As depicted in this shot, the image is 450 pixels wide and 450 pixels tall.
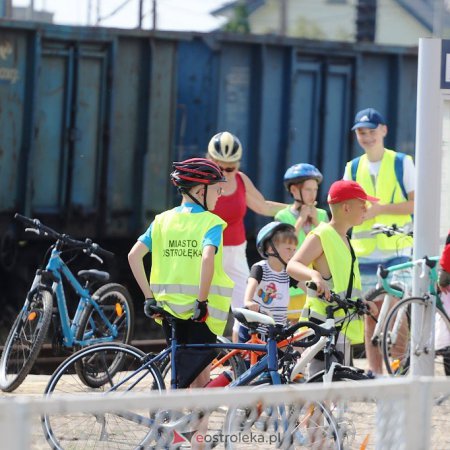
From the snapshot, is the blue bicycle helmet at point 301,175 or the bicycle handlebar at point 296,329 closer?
the bicycle handlebar at point 296,329

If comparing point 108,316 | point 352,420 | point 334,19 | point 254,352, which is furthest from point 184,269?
point 334,19

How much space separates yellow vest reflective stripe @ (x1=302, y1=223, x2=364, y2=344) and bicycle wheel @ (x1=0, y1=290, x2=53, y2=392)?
225 centimetres

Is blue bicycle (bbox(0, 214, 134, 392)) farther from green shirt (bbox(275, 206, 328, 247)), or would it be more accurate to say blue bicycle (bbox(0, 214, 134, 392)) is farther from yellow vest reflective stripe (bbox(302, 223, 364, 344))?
yellow vest reflective stripe (bbox(302, 223, 364, 344))

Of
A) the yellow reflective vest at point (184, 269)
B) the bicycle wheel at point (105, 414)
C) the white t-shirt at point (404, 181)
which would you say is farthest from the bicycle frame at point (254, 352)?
the white t-shirt at point (404, 181)

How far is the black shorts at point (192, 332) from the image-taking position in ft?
20.0

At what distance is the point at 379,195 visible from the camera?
29.6 ft

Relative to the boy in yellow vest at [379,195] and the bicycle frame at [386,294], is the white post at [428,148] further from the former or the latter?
the boy in yellow vest at [379,195]

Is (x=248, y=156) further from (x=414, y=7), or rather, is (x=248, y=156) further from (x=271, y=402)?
(x=414, y=7)

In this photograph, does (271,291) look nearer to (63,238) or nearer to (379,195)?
(63,238)

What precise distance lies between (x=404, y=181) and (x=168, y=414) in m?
5.27

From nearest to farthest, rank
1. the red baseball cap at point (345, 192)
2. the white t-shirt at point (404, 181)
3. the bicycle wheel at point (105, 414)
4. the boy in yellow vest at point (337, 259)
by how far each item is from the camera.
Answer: the bicycle wheel at point (105, 414) < the boy in yellow vest at point (337, 259) < the red baseball cap at point (345, 192) < the white t-shirt at point (404, 181)

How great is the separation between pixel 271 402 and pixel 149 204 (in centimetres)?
1036

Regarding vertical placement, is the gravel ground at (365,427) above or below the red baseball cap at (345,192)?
below

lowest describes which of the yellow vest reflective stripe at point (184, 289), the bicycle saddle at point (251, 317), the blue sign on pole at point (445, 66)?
the bicycle saddle at point (251, 317)
